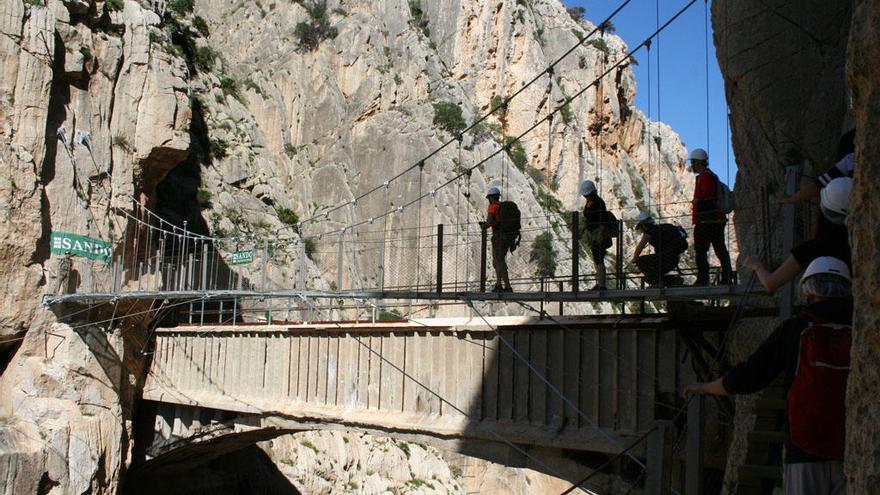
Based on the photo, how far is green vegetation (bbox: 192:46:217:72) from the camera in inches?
1120

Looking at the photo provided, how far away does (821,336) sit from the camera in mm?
2848

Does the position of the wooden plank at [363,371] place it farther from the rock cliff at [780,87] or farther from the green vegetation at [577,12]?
the green vegetation at [577,12]

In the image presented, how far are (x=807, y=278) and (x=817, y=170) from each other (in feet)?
13.6

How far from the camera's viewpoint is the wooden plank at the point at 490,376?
34.2 feet

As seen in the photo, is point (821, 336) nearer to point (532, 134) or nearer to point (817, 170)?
point (817, 170)

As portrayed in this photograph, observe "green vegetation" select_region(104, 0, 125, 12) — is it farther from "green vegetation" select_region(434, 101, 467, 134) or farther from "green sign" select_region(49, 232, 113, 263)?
"green vegetation" select_region(434, 101, 467, 134)

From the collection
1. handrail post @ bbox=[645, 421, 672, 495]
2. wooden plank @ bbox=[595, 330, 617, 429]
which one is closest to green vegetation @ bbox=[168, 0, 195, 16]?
wooden plank @ bbox=[595, 330, 617, 429]

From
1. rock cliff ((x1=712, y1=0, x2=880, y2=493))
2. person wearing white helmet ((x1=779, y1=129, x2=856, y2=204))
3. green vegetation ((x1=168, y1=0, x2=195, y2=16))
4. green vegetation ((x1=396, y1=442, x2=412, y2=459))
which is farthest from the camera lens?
green vegetation ((x1=168, y1=0, x2=195, y2=16))

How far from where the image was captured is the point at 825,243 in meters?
3.58

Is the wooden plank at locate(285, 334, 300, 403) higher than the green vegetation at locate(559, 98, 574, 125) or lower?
lower

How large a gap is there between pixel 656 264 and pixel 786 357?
4.41 m

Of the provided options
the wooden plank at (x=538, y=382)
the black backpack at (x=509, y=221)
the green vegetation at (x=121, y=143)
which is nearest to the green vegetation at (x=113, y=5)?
the green vegetation at (x=121, y=143)

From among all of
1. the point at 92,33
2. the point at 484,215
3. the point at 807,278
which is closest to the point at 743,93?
the point at 807,278

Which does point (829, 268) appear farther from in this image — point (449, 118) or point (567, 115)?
point (567, 115)
